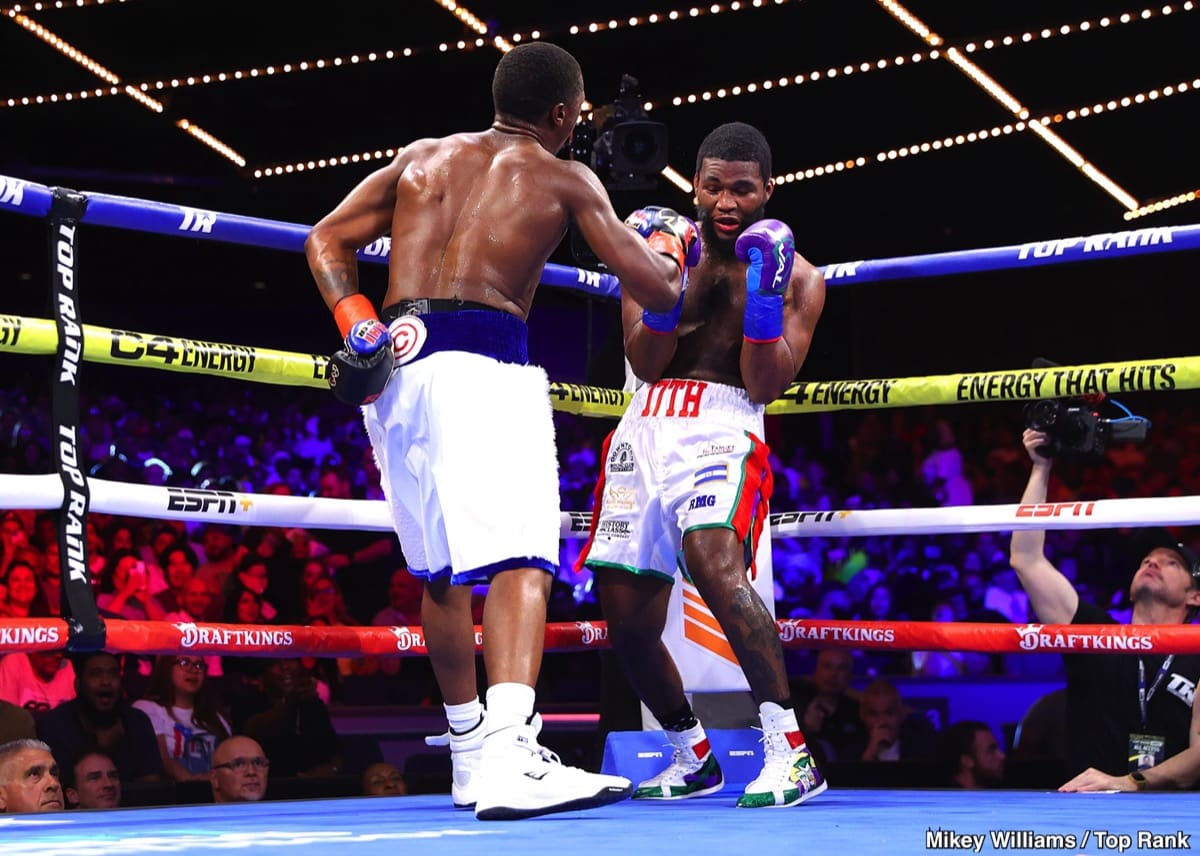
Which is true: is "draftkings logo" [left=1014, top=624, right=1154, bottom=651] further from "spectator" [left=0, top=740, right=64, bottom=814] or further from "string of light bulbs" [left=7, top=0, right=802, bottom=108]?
"string of light bulbs" [left=7, top=0, right=802, bottom=108]

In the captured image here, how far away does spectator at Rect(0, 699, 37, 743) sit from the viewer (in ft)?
13.5

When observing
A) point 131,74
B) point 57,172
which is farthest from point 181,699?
point 57,172

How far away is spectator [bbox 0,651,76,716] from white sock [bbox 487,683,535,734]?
349cm

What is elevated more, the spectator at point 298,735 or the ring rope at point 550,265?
the ring rope at point 550,265

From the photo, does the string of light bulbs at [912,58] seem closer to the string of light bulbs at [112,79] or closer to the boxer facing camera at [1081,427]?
the string of light bulbs at [112,79]

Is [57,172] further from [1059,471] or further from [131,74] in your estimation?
[1059,471]

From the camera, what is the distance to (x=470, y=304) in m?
2.51

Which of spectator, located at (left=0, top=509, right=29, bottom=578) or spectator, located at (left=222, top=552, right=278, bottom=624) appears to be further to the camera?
spectator, located at (left=222, top=552, right=278, bottom=624)

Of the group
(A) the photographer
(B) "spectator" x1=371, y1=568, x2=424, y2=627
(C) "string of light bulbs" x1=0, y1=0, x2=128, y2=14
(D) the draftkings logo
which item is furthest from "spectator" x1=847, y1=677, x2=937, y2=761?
(C) "string of light bulbs" x1=0, y1=0, x2=128, y2=14

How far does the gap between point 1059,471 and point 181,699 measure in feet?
19.4

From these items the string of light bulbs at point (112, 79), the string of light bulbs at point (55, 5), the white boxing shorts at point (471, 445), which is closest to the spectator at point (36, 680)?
the white boxing shorts at point (471, 445)

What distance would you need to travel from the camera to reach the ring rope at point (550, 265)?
2.78 meters

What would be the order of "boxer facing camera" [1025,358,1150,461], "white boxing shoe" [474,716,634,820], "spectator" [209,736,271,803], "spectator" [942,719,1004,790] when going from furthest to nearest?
"spectator" [942,719,1004,790], "spectator" [209,736,271,803], "boxer facing camera" [1025,358,1150,461], "white boxing shoe" [474,716,634,820]

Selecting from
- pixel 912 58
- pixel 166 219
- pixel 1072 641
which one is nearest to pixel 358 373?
pixel 166 219
